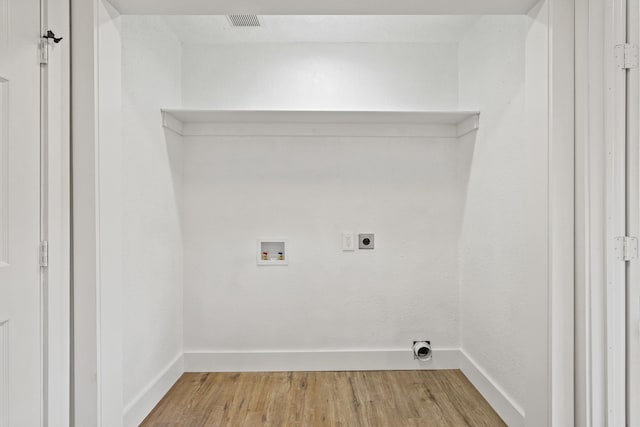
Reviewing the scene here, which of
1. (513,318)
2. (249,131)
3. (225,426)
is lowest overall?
(225,426)

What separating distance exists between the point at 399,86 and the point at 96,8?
2.07m

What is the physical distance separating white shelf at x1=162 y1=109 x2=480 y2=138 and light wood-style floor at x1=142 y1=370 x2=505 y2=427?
1750mm

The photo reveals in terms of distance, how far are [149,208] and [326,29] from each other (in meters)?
1.67

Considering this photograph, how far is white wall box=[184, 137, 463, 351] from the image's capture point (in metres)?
2.92

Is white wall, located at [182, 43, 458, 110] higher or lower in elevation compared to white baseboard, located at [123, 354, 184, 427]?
higher

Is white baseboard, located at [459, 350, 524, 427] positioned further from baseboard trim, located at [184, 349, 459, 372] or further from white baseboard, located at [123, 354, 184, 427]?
white baseboard, located at [123, 354, 184, 427]

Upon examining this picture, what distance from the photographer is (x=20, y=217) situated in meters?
1.28

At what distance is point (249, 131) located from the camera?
2.90 meters

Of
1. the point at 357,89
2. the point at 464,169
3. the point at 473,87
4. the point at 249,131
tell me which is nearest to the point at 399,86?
the point at 357,89

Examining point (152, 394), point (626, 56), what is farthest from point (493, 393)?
point (152, 394)

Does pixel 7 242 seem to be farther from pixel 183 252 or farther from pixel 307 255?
pixel 307 255

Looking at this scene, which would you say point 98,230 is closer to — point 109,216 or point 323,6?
point 109,216

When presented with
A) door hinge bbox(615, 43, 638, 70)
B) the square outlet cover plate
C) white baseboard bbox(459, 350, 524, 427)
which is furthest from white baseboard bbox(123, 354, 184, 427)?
door hinge bbox(615, 43, 638, 70)

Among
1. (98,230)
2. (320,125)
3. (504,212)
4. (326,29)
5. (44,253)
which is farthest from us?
(320,125)
